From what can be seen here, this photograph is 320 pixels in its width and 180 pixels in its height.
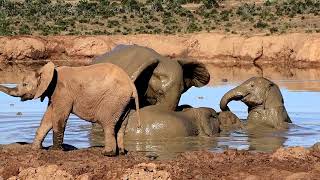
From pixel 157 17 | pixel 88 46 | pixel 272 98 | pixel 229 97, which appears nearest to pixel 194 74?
pixel 229 97

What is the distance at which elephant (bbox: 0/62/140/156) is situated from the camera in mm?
11211

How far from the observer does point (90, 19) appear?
58.2 metres

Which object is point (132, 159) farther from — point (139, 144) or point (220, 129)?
point (220, 129)

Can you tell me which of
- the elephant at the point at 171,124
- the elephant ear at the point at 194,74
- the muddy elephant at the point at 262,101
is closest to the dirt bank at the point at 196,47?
the elephant ear at the point at 194,74

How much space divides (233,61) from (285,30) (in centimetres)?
957

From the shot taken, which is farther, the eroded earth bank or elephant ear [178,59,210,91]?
elephant ear [178,59,210,91]

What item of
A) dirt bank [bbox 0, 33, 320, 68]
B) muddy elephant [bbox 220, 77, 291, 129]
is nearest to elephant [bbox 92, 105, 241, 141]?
muddy elephant [bbox 220, 77, 291, 129]

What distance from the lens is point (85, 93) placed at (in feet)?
36.9

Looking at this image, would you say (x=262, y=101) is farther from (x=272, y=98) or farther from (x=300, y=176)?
(x=300, y=176)

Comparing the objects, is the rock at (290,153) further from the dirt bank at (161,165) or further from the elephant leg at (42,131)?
the elephant leg at (42,131)

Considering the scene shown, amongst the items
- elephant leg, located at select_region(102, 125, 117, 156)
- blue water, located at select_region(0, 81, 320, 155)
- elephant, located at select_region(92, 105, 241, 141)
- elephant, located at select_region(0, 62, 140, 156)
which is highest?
elephant, located at select_region(0, 62, 140, 156)

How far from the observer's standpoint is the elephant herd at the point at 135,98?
443 inches

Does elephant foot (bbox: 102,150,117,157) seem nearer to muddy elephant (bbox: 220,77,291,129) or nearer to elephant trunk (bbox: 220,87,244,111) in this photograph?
elephant trunk (bbox: 220,87,244,111)

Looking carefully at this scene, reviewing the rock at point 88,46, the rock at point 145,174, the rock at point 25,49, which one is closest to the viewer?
the rock at point 145,174
